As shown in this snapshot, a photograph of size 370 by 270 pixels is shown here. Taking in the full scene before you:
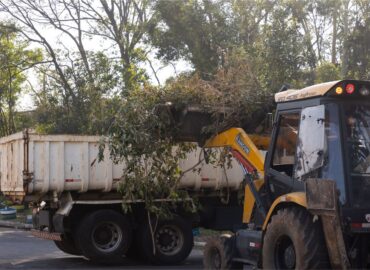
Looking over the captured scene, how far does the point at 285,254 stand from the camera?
23.0ft

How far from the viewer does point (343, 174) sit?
6395 mm

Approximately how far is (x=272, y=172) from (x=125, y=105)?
101 inches

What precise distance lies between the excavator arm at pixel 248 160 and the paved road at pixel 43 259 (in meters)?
4.19

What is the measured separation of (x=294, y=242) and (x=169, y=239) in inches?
254

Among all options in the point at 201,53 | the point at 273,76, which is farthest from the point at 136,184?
the point at 201,53

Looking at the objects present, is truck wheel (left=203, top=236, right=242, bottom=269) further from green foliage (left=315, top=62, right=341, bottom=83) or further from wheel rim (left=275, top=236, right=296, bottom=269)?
green foliage (left=315, top=62, right=341, bottom=83)

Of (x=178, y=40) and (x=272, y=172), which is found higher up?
(x=178, y=40)

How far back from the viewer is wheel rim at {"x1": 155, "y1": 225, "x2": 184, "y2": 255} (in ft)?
41.6

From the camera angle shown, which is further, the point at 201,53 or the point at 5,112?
the point at 5,112

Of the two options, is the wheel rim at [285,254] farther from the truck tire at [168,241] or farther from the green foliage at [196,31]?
the green foliage at [196,31]

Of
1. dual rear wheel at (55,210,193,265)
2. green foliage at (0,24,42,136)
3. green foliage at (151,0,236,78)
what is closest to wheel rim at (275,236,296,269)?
dual rear wheel at (55,210,193,265)

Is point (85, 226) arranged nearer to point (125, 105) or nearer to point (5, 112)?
point (125, 105)

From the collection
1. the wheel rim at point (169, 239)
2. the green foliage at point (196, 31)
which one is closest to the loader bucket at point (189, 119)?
the wheel rim at point (169, 239)

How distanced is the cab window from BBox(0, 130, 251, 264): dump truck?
403 centimetres
